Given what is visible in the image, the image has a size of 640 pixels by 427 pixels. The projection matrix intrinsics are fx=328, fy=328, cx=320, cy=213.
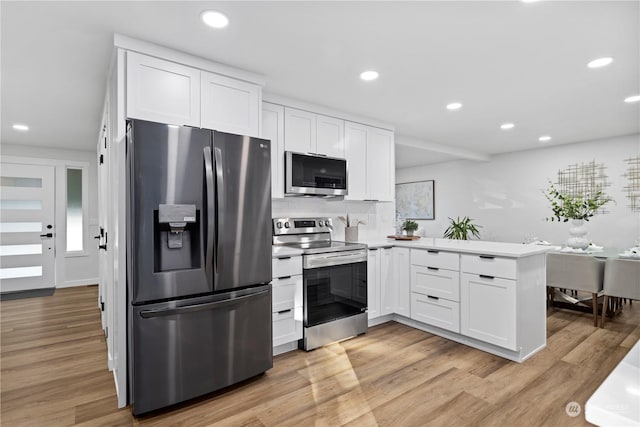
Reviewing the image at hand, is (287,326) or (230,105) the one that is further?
(287,326)

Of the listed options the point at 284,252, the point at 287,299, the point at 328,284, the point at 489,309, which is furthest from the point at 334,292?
the point at 489,309

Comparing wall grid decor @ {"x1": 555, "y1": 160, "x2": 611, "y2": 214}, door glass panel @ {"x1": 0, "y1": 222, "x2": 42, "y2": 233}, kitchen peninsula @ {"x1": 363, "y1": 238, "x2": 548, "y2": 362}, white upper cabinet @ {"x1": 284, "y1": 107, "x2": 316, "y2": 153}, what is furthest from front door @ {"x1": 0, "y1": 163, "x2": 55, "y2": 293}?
wall grid decor @ {"x1": 555, "y1": 160, "x2": 611, "y2": 214}

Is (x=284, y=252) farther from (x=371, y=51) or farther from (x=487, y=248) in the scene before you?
(x=487, y=248)

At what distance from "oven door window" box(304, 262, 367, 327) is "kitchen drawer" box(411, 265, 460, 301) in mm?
557

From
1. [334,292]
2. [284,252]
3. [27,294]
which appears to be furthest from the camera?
[27,294]

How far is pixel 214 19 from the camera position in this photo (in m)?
1.98

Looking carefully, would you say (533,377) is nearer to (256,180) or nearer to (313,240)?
(313,240)

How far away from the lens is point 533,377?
96.2 inches

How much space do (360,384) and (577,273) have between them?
296cm

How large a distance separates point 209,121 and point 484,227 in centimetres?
590

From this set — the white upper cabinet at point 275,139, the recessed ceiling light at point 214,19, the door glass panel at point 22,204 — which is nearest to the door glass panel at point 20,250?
Answer: the door glass panel at point 22,204

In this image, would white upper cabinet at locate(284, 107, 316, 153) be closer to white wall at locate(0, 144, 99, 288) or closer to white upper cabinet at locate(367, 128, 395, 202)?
white upper cabinet at locate(367, 128, 395, 202)

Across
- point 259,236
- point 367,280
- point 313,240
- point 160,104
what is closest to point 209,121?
point 160,104

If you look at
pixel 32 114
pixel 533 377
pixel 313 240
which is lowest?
pixel 533 377
